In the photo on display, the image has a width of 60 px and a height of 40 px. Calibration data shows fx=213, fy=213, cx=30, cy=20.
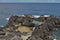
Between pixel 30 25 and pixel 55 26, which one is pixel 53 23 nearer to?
pixel 55 26

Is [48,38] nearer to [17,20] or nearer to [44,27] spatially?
[44,27]

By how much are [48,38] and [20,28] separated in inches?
195

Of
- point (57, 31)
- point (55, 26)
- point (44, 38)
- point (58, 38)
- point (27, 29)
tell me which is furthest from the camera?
point (55, 26)

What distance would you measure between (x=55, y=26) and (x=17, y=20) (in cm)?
461

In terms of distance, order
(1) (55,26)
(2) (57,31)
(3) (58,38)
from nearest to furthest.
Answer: (3) (58,38) < (2) (57,31) < (1) (55,26)

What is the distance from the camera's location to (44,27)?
22.5m

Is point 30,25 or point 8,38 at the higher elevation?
point 8,38

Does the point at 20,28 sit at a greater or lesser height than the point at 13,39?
lesser

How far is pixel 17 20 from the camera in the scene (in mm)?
25719

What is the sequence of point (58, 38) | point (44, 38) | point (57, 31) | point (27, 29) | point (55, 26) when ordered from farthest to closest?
1. point (55, 26)
2. point (57, 31)
3. point (27, 29)
4. point (58, 38)
5. point (44, 38)

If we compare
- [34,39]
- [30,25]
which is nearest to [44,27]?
[30,25]

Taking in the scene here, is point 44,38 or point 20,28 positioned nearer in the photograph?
point 44,38

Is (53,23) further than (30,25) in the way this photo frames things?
Yes

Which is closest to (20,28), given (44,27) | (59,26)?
(44,27)
